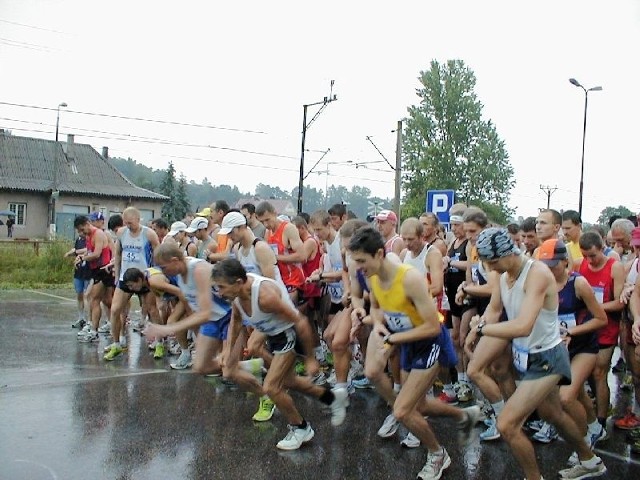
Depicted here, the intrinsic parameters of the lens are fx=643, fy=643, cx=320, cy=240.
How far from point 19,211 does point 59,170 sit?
5.09m

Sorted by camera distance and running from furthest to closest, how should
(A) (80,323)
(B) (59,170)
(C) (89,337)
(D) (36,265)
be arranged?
(B) (59,170)
(D) (36,265)
(A) (80,323)
(C) (89,337)

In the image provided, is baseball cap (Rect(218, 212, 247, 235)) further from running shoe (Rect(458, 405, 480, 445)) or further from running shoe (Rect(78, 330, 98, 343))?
running shoe (Rect(78, 330, 98, 343))

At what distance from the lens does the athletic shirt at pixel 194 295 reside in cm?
618

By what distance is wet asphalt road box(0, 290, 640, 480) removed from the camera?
15.9ft

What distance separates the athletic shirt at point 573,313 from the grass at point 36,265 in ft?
49.0

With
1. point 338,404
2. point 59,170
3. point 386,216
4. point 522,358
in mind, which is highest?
point 59,170

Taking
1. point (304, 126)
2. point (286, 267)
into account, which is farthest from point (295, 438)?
point (304, 126)

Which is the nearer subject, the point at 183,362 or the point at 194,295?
the point at 194,295

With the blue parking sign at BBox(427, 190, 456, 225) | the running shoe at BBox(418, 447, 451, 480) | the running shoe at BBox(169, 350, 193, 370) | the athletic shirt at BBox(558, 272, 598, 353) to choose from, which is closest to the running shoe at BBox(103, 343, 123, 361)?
the running shoe at BBox(169, 350, 193, 370)

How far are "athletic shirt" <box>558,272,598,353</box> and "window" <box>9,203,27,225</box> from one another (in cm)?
4861

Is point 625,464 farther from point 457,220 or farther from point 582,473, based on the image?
point 457,220

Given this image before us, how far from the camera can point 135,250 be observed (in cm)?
919

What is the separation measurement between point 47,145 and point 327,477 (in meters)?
54.6

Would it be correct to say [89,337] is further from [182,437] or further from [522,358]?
[522,358]
